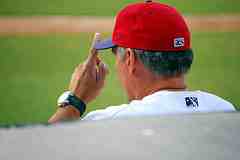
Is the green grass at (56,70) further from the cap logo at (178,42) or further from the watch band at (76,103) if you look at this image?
the cap logo at (178,42)

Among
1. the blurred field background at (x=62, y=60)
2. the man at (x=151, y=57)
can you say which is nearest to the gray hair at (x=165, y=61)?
the man at (x=151, y=57)

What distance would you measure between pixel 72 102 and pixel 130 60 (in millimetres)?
209

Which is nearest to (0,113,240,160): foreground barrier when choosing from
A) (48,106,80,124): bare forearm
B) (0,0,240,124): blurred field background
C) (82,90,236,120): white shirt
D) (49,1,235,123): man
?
(82,90,236,120): white shirt

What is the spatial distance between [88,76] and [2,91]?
8.70ft

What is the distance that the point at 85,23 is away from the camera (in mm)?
5168

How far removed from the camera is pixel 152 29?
1.58 meters

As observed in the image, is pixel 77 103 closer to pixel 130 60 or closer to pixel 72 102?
pixel 72 102

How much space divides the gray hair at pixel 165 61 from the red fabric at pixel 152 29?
17 millimetres

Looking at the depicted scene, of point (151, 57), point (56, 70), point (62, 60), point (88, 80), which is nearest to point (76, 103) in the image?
point (88, 80)

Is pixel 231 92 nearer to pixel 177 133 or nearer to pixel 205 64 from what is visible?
pixel 205 64

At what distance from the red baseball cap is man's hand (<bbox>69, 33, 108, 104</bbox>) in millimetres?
130

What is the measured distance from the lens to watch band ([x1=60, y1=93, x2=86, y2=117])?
161 cm

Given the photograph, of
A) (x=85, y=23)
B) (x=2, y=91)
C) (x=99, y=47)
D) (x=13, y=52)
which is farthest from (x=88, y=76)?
(x=85, y=23)

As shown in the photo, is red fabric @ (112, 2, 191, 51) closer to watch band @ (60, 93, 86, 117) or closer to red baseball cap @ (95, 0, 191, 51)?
red baseball cap @ (95, 0, 191, 51)
